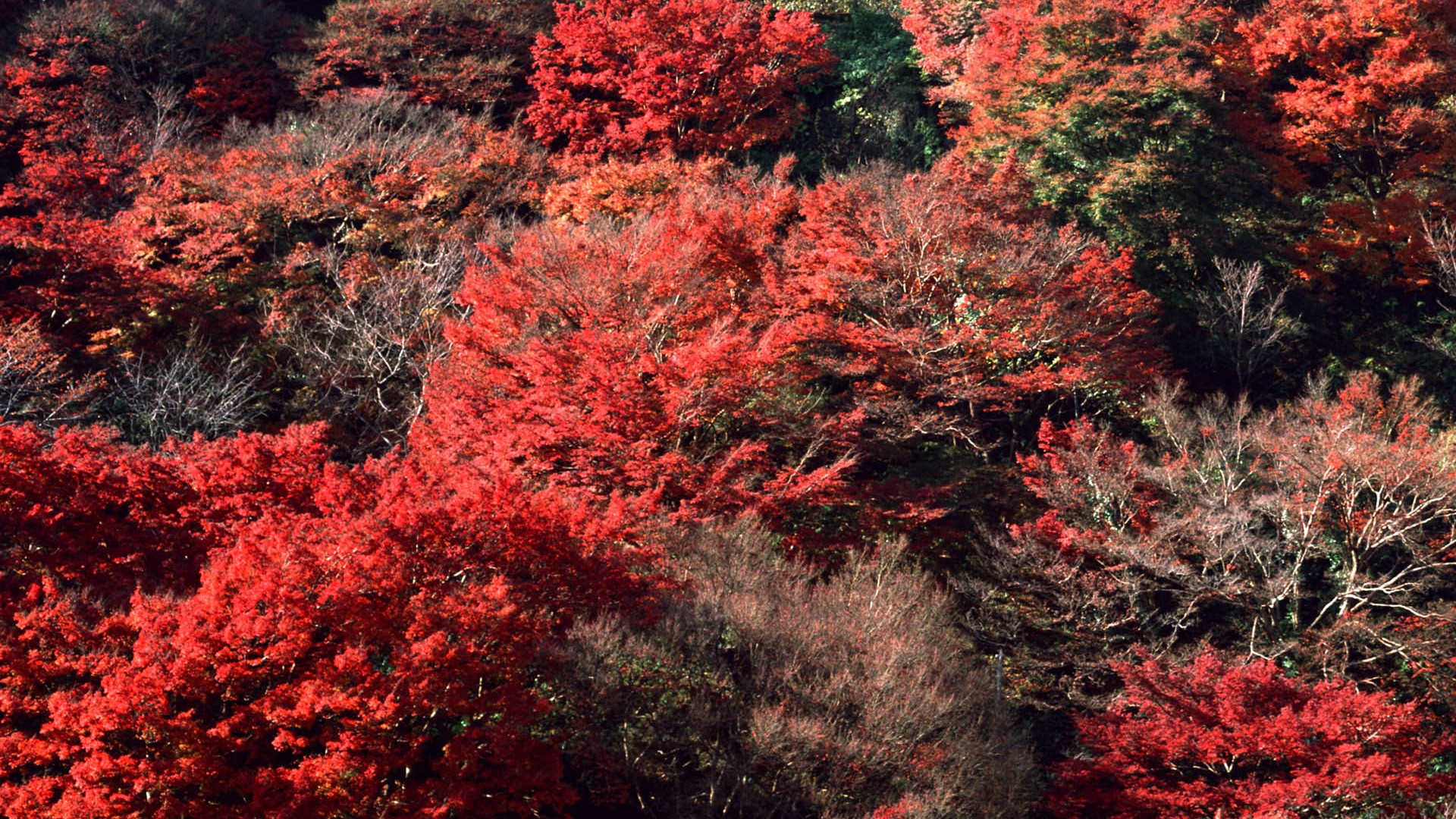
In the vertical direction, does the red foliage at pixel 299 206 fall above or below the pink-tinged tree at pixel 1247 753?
above

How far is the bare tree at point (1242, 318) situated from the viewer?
2566cm

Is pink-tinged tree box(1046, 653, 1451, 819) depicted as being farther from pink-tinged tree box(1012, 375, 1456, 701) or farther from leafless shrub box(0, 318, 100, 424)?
leafless shrub box(0, 318, 100, 424)

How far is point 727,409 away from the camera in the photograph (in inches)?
764

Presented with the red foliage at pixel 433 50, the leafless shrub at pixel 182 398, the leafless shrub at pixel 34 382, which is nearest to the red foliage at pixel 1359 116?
the red foliage at pixel 433 50

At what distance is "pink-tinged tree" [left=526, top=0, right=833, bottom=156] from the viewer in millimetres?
30250

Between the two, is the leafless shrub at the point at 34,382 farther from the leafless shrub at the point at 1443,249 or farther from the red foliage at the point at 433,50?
the leafless shrub at the point at 1443,249

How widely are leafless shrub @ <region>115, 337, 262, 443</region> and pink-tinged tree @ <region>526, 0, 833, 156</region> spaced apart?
11078 millimetres

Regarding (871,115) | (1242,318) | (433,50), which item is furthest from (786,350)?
(433,50)

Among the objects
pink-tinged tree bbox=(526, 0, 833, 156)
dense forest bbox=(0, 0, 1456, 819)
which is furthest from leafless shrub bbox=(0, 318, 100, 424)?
pink-tinged tree bbox=(526, 0, 833, 156)

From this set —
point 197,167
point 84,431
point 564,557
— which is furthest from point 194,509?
point 197,167

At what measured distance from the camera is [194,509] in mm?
15281

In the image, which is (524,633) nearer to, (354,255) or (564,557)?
(564,557)

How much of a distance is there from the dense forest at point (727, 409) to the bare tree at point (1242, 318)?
0.61 feet

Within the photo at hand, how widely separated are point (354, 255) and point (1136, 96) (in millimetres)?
17364
